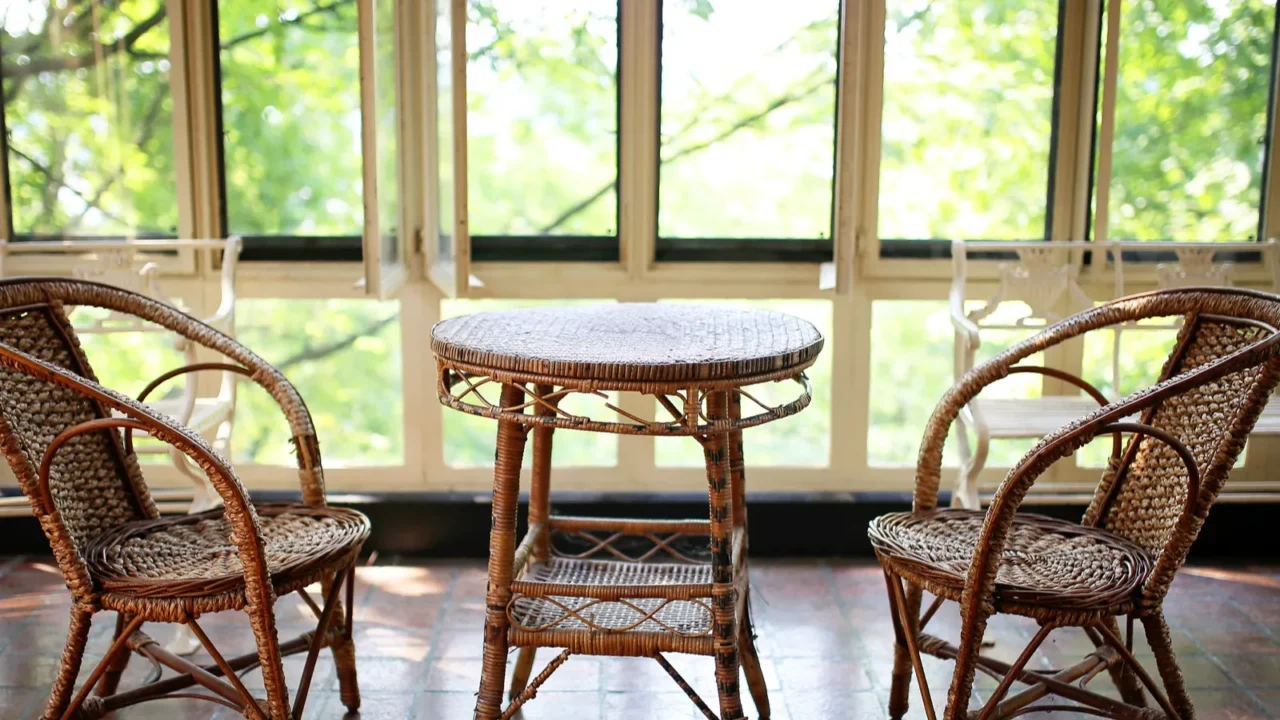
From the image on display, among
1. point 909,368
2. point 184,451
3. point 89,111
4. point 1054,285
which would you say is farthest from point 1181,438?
point 89,111

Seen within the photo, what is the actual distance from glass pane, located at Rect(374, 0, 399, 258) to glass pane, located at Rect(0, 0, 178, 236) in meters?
0.71

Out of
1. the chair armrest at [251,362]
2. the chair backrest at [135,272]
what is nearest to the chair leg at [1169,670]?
the chair armrest at [251,362]

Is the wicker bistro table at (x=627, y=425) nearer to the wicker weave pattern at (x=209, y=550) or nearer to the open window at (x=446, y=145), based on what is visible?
the wicker weave pattern at (x=209, y=550)

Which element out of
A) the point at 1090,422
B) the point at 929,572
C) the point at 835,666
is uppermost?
the point at 1090,422

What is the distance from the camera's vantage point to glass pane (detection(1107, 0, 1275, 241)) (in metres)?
3.55

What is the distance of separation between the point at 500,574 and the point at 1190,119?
2.57 m

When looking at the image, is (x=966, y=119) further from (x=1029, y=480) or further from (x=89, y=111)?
(x=89, y=111)

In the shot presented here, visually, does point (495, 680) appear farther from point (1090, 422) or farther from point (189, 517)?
point (1090, 422)

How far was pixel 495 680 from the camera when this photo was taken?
2.23 meters

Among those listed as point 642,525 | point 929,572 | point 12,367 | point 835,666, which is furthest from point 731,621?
point 12,367

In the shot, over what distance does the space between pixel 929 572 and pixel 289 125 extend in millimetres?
2329

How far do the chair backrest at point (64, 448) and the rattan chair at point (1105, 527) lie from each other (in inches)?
58.4

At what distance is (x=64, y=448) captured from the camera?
2.30 meters

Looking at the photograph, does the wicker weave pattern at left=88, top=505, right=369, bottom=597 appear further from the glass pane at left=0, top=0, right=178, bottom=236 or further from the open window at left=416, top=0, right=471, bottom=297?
the glass pane at left=0, top=0, right=178, bottom=236
